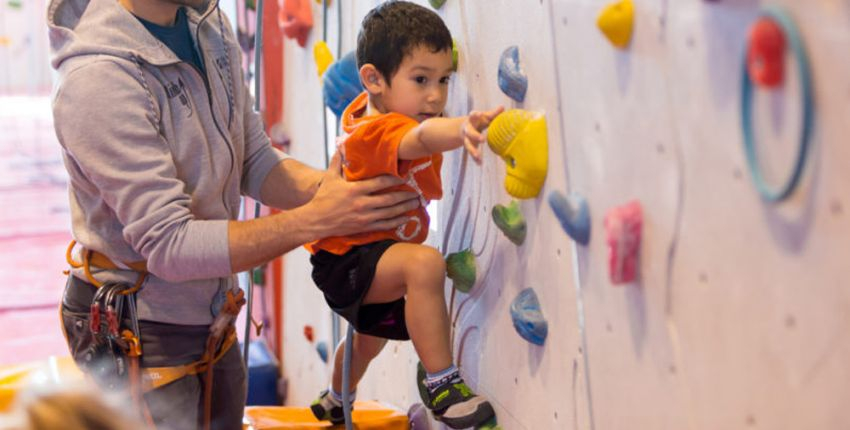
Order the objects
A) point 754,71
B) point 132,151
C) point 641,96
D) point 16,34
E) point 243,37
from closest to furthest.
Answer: point 754,71 < point 641,96 < point 132,151 < point 243,37 < point 16,34

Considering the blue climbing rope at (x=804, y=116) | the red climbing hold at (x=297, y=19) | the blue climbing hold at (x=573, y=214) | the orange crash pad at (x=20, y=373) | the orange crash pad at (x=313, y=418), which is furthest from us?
the red climbing hold at (x=297, y=19)

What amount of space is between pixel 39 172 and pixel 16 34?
59 cm

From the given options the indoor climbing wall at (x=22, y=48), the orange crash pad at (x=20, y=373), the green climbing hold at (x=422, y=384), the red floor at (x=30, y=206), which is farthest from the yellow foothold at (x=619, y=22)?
the indoor climbing wall at (x=22, y=48)

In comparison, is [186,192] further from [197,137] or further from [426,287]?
[426,287]

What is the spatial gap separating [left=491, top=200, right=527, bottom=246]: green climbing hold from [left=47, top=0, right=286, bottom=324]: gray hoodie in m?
0.40

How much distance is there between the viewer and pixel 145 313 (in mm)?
1614

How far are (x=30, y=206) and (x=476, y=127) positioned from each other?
3592 mm

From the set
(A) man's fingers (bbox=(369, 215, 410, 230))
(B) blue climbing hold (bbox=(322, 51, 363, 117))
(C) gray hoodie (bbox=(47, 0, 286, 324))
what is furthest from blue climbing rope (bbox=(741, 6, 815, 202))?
(B) blue climbing hold (bbox=(322, 51, 363, 117))

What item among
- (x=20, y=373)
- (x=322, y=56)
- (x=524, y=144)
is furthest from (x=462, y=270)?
(x=20, y=373)

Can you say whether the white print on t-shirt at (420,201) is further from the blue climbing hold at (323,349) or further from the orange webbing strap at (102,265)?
the blue climbing hold at (323,349)

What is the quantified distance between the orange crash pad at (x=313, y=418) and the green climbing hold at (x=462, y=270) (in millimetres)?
400

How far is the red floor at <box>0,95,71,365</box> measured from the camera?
4.16 m

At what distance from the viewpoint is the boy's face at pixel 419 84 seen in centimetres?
143

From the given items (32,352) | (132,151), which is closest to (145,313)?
(132,151)
